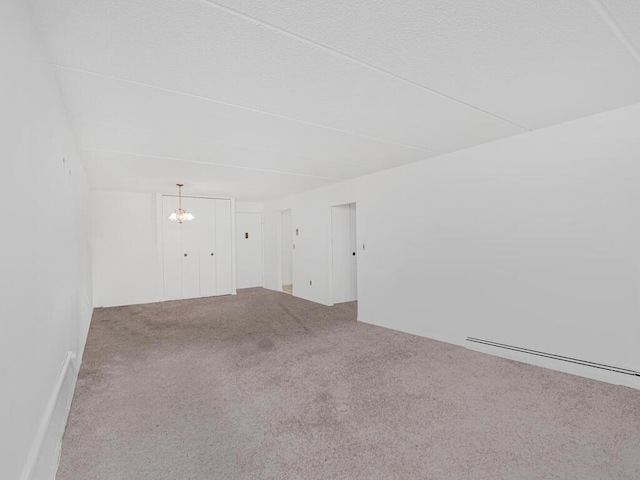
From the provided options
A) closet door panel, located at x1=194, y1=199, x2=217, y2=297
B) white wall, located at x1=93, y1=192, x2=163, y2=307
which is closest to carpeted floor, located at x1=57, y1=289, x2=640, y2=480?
white wall, located at x1=93, y1=192, x2=163, y2=307

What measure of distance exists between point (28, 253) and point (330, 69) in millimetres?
1850

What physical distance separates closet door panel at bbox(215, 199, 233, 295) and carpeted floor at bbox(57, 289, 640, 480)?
372 centimetres

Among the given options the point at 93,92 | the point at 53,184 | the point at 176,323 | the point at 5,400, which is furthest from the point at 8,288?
the point at 176,323

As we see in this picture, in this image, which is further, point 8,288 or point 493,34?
point 493,34

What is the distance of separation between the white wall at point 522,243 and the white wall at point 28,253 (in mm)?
3822

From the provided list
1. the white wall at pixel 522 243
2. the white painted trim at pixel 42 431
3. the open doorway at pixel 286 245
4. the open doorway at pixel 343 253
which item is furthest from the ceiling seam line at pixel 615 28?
the open doorway at pixel 286 245

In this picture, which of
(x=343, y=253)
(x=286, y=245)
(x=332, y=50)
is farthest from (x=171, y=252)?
(x=332, y=50)

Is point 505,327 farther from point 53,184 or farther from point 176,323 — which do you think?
point 176,323

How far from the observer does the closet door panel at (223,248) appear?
7707mm

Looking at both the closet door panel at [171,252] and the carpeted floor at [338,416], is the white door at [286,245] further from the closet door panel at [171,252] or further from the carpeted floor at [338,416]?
the carpeted floor at [338,416]

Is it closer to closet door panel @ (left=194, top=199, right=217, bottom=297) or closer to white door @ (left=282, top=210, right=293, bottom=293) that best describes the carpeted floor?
closet door panel @ (left=194, top=199, right=217, bottom=297)

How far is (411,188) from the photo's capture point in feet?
14.7

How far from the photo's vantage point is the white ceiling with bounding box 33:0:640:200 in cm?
152

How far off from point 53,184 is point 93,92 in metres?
0.72
